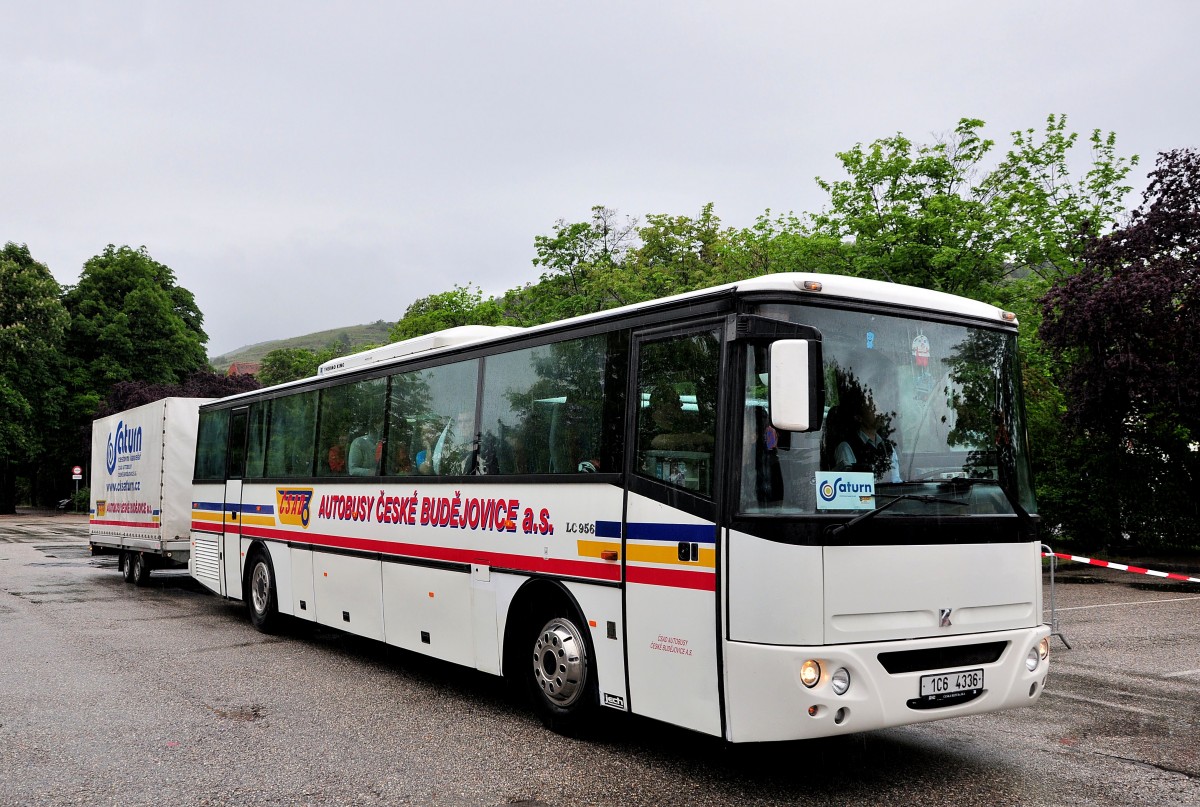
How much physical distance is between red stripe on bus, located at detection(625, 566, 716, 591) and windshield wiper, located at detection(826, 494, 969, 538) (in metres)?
0.72

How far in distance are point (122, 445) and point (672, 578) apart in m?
16.0

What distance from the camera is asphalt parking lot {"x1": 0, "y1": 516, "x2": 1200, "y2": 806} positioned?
19.2ft

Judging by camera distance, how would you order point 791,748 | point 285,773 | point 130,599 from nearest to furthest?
1. point 285,773
2. point 791,748
3. point 130,599

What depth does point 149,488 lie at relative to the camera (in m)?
17.4

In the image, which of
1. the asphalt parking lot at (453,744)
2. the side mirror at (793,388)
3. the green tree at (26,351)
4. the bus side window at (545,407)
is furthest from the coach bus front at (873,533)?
the green tree at (26,351)

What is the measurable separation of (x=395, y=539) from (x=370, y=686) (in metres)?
1.28

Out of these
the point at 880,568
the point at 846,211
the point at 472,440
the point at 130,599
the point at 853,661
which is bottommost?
the point at 130,599

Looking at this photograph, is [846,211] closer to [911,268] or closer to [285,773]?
[911,268]

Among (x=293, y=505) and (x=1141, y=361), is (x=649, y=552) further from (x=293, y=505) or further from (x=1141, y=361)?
(x=1141, y=361)

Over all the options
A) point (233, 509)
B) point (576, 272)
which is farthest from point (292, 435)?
point (576, 272)

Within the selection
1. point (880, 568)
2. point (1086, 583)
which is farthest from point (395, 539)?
point (1086, 583)

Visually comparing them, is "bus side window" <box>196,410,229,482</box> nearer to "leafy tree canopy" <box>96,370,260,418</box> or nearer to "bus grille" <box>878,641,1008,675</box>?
"bus grille" <box>878,641,1008,675</box>

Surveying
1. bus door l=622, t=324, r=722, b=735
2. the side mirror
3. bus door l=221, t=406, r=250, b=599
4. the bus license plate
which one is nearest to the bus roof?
bus door l=622, t=324, r=722, b=735

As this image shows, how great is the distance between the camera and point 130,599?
16062mm
